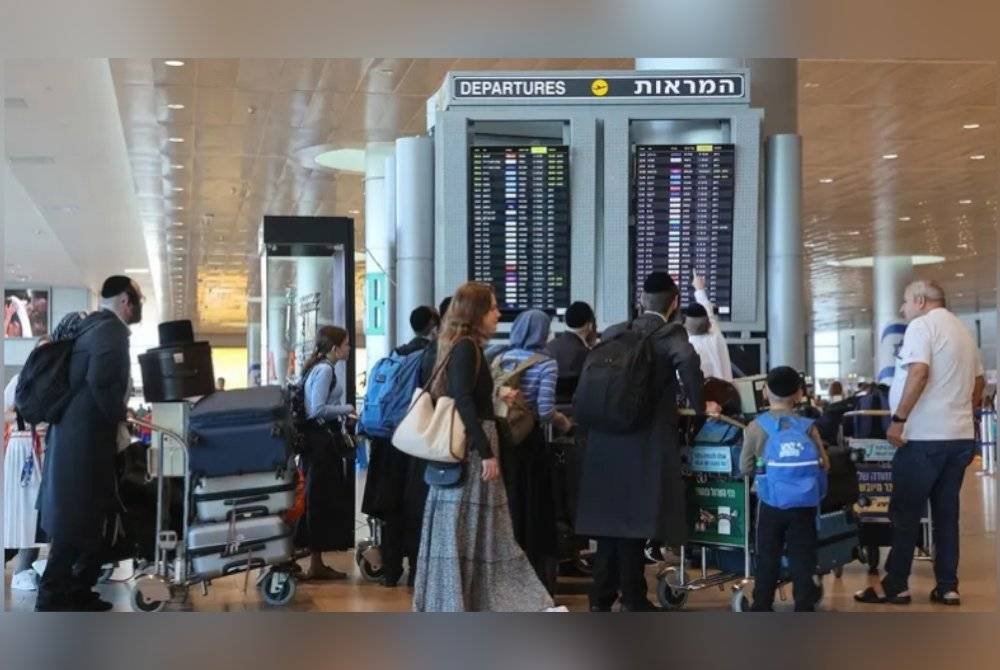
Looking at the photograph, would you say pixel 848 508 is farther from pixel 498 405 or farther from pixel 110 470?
pixel 110 470

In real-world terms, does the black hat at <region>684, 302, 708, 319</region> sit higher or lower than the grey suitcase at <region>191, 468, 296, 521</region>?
higher

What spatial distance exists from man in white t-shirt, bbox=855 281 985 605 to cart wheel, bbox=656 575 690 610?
3.27 ft

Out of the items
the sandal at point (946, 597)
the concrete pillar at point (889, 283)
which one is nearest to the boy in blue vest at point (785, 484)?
the sandal at point (946, 597)

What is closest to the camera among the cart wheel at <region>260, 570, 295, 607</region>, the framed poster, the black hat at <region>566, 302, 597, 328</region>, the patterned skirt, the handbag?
the handbag

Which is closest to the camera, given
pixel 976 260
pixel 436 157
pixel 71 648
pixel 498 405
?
pixel 71 648

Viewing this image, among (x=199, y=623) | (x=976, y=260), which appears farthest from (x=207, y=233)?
(x=199, y=623)

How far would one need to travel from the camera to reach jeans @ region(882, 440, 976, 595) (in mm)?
6414

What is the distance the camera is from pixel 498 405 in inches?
232

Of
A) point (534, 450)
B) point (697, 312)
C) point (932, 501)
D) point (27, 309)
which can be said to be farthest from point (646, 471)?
point (27, 309)

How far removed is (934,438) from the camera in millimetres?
6398

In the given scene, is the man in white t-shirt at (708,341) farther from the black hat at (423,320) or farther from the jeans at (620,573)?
the jeans at (620,573)

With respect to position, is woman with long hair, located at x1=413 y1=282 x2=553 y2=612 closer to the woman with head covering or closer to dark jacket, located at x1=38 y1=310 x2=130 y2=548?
the woman with head covering

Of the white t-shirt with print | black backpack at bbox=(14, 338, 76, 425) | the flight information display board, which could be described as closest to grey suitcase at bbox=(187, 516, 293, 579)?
black backpack at bbox=(14, 338, 76, 425)

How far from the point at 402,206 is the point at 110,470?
8.34ft
